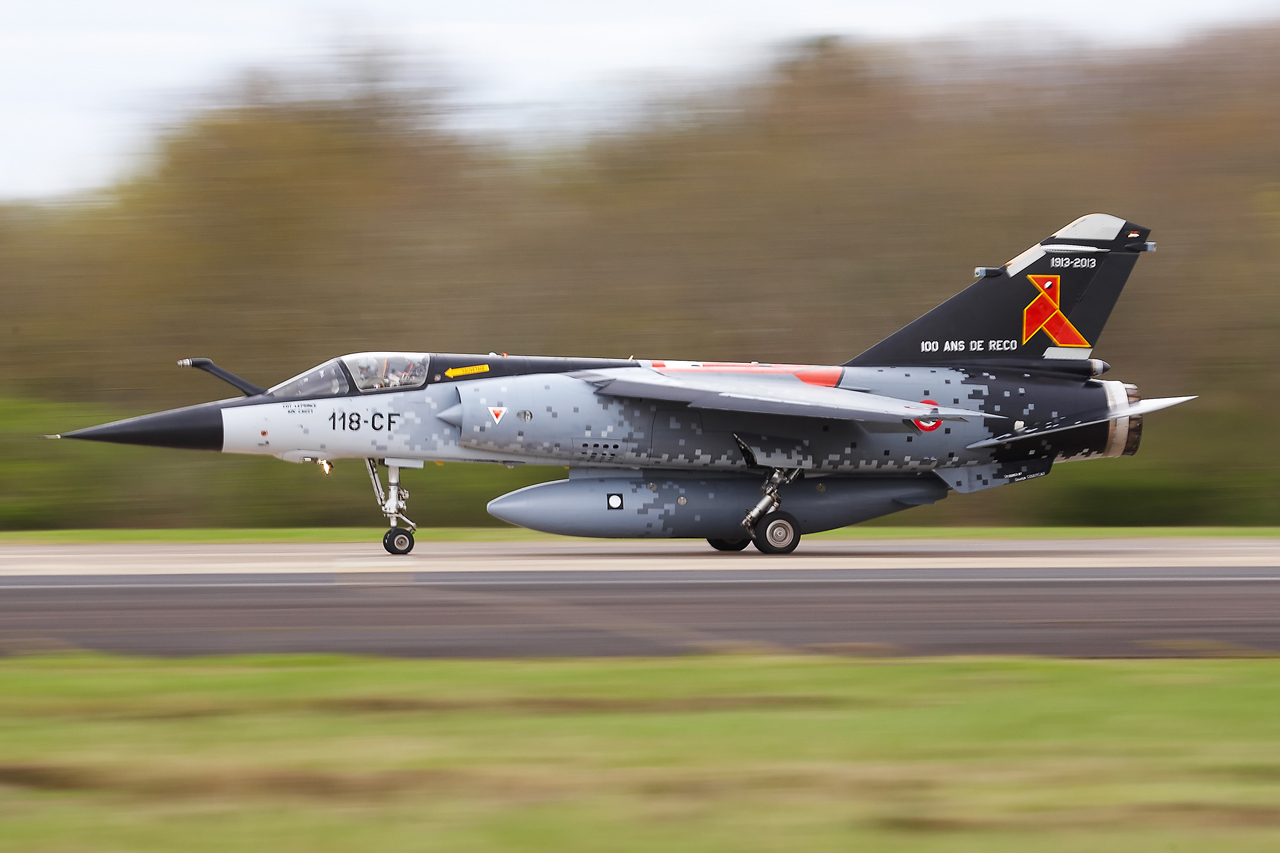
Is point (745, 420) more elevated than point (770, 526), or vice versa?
point (745, 420)

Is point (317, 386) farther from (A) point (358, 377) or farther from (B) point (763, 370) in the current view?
(B) point (763, 370)

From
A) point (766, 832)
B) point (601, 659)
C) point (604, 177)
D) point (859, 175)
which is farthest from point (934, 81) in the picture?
point (766, 832)

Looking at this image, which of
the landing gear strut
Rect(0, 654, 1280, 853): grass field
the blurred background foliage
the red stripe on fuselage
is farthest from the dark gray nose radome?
the blurred background foliage

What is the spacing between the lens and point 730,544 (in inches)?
687

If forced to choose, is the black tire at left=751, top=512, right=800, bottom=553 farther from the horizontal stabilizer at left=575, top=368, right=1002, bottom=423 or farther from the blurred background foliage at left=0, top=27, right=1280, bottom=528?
the blurred background foliage at left=0, top=27, right=1280, bottom=528

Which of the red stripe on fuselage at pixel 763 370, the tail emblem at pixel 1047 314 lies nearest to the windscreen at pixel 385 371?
the red stripe on fuselage at pixel 763 370

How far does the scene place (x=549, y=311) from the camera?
97.3ft

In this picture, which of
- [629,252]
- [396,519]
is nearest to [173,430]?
[396,519]

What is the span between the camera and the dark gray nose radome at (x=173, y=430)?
51.0 feet

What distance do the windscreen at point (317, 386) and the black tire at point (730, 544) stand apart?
548cm

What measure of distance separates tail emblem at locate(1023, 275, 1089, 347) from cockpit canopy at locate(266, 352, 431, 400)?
849 cm

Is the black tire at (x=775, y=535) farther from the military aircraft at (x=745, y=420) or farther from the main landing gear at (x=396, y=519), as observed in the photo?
the main landing gear at (x=396, y=519)

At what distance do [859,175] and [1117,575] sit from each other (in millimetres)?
19753

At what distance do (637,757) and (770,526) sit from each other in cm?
1125
